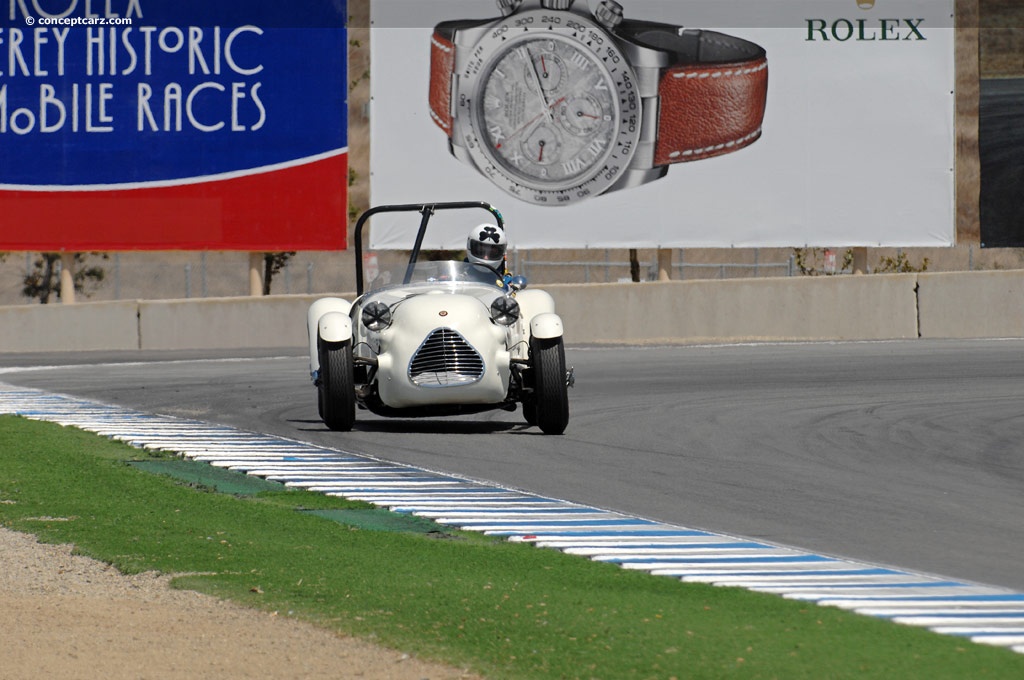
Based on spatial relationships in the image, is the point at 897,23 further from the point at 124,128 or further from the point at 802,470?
the point at 802,470

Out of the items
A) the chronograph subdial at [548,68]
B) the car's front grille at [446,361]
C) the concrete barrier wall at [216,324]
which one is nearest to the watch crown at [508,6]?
the chronograph subdial at [548,68]

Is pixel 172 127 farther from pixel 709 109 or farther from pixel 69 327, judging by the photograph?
pixel 709 109

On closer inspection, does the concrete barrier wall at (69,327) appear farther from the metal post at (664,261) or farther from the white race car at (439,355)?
the white race car at (439,355)

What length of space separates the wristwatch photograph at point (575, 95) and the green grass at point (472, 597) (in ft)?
59.1

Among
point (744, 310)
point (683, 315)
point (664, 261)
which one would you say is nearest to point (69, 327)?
→ point (683, 315)

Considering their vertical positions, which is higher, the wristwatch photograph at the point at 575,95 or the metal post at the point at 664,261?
the wristwatch photograph at the point at 575,95

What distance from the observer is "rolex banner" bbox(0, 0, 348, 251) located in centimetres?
2853

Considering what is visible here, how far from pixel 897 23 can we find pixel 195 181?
11.6m

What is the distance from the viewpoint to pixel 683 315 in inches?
1059

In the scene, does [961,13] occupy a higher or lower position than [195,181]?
higher

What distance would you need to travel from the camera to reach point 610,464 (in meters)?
12.4

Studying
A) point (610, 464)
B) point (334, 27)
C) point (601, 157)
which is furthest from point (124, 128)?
point (610, 464)

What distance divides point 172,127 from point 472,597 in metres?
22.3

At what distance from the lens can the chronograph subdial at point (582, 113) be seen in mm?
28125
